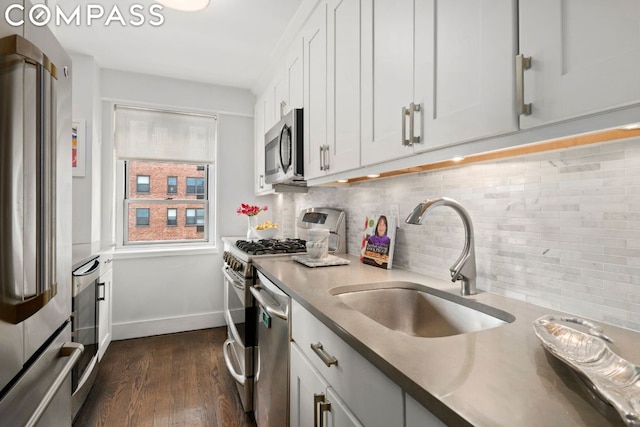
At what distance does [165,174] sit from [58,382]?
107 inches

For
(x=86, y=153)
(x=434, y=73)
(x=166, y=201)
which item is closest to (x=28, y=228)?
(x=434, y=73)

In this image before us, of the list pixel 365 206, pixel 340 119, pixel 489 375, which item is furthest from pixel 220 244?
pixel 489 375

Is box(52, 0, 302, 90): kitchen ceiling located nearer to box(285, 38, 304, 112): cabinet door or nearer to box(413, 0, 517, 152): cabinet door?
box(285, 38, 304, 112): cabinet door

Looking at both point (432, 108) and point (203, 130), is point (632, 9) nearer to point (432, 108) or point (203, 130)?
point (432, 108)

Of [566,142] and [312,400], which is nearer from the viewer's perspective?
[566,142]

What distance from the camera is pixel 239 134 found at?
3559 mm

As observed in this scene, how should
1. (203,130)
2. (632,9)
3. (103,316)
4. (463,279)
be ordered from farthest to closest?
(203,130), (103,316), (463,279), (632,9)

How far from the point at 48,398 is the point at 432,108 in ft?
4.52

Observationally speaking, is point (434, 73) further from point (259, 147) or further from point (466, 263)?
point (259, 147)

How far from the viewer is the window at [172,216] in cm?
343

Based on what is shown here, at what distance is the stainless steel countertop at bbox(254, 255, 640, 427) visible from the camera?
18.6 inches

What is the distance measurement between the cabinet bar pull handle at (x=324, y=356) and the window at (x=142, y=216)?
117 inches

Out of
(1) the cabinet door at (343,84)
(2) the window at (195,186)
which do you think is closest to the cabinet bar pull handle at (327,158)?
(1) the cabinet door at (343,84)

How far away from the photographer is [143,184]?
3311 mm
